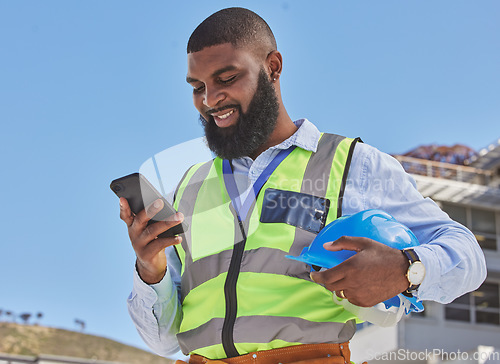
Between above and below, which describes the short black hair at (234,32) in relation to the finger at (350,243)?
above

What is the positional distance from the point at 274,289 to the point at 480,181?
27.5 m

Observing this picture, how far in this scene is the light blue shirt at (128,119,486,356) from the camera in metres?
2.52

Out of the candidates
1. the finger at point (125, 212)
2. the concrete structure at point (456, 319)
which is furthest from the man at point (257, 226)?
the concrete structure at point (456, 319)

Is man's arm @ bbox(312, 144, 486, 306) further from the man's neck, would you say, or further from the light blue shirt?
the man's neck

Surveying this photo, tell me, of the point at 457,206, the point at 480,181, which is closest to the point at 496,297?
the point at 457,206

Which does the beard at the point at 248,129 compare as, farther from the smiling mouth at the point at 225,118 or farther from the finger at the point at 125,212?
→ the finger at the point at 125,212

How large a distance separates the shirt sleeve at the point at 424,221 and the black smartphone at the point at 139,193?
78 cm

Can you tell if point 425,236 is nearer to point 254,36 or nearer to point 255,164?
point 255,164

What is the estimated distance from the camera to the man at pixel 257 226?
2.69 m

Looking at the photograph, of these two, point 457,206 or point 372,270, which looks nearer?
point 372,270

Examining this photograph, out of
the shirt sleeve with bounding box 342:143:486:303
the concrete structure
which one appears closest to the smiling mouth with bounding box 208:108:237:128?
the shirt sleeve with bounding box 342:143:486:303

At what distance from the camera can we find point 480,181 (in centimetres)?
2859

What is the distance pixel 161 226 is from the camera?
2.53 m

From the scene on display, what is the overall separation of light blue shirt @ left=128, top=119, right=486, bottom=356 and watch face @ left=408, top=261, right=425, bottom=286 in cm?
3
